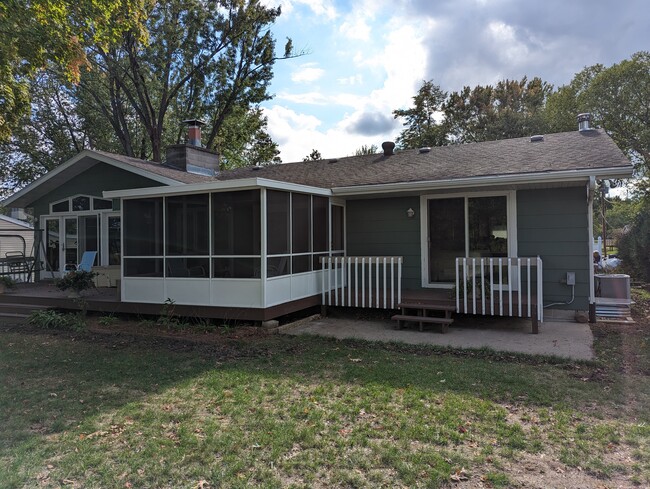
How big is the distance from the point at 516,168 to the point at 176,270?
20.7ft

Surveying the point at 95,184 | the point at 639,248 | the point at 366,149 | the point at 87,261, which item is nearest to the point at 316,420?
the point at 87,261

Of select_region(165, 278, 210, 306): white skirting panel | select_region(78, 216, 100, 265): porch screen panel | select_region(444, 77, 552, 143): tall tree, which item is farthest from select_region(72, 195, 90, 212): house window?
select_region(444, 77, 552, 143): tall tree

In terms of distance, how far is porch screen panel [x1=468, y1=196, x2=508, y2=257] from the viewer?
7758 millimetres

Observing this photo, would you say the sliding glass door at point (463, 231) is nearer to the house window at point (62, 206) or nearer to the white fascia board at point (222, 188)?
the white fascia board at point (222, 188)

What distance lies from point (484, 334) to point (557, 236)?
2386 mm

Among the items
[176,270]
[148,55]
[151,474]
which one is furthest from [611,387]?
[148,55]

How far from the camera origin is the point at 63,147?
20.2m

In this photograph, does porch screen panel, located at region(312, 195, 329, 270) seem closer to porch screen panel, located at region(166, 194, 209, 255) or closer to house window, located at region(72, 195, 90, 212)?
porch screen panel, located at region(166, 194, 209, 255)

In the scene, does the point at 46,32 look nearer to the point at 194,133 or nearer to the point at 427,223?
the point at 194,133

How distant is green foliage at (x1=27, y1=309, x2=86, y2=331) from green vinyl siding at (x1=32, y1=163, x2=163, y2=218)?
3544 mm

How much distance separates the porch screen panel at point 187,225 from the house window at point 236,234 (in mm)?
224

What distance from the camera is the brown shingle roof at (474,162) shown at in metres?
7.14

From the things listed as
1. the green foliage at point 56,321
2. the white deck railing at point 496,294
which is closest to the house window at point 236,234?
the green foliage at point 56,321

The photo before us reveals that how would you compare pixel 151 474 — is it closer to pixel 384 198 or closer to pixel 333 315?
pixel 333 315
